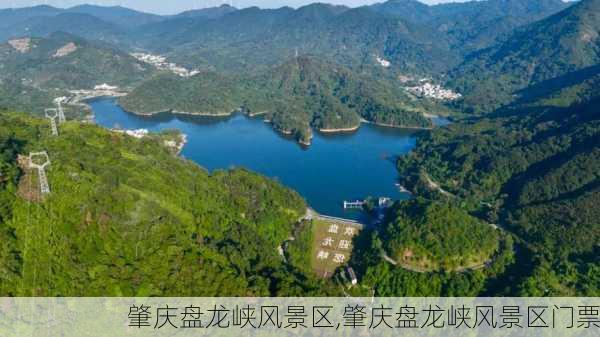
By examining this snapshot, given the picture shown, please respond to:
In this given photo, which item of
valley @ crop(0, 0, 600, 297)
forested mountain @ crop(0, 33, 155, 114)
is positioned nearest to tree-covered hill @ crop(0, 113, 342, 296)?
valley @ crop(0, 0, 600, 297)

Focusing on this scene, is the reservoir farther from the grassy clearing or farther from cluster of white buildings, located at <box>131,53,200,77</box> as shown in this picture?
cluster of white buildings, located at <box>131,53,200,77</box>

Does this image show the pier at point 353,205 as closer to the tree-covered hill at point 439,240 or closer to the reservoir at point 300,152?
the reservoir at point 300,152

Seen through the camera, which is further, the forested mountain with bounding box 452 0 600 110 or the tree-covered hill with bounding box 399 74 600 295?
the forested mountain with bounding box 452 0 600 110

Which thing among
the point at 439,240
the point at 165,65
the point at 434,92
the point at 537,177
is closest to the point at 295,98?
the point at 434,92

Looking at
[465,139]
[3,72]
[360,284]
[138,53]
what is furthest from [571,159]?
[138,53]

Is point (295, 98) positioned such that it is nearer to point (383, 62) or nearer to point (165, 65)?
point (165, 65)

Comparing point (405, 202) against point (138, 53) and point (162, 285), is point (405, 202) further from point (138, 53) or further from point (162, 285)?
point (138, 53)

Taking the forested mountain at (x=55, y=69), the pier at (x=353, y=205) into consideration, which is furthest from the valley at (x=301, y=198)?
the forested mountain at (x=55, y=69)
